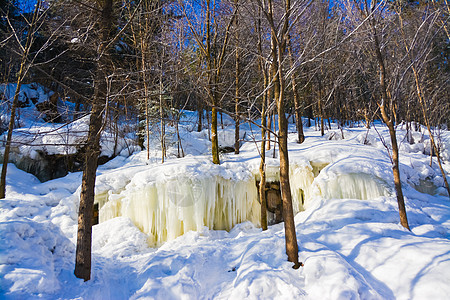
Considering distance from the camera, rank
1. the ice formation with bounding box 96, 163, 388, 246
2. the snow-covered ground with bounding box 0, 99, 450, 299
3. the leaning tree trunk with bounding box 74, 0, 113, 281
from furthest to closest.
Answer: the ice formation with bounding box 96, 163, 388, 246
the leaning tree trunk with bounding box 74, 0, 113, 281
the snow-covered ground with bounding box 0, 99, 450, 299

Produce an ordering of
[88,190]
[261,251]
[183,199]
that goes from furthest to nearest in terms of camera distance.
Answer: [183,199]
[261,251]
[88,190]

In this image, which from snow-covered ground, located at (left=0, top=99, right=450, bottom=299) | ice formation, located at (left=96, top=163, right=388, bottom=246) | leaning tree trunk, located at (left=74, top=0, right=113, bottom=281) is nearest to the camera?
snow-covered ground, located at (left=0, top=99, right=450, bottom=299)

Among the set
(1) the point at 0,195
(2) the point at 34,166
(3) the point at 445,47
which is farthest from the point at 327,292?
(3) the point at 445,47

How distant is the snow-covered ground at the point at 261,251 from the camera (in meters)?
2.51

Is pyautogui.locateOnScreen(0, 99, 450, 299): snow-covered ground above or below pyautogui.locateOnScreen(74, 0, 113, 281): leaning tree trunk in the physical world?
below

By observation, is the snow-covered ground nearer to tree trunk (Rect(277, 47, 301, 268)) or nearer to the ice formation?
the ice formation

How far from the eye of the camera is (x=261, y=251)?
138 inches

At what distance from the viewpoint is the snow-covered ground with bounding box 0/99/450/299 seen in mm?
2508

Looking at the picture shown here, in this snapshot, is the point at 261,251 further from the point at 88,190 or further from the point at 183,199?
the point at 183,199

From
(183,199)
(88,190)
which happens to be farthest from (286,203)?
(183,199)

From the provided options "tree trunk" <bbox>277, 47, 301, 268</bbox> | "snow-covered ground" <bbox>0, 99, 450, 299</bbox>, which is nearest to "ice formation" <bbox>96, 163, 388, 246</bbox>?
"snow-covered ground" <bbox>0, 99, 450, 299</bbox>

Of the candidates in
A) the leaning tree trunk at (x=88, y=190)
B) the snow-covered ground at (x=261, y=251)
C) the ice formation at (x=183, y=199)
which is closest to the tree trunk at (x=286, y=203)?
the snow-covered ground at (x=261, y=251)

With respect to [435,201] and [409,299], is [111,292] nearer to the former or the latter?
[409,299]

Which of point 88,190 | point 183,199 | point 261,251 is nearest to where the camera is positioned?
point 88,190
